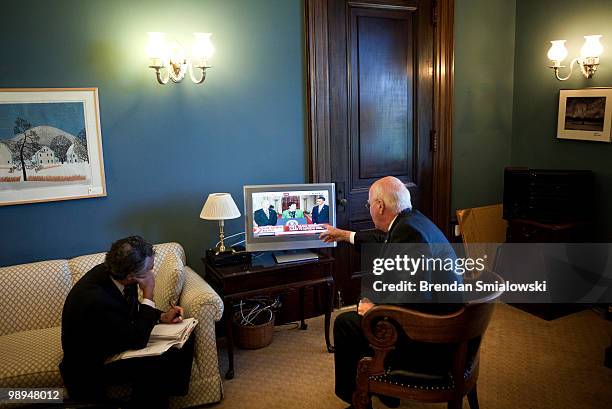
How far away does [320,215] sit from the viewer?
3.52m

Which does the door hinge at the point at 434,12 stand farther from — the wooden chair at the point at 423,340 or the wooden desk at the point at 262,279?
the wooden chair at the point at 423,340

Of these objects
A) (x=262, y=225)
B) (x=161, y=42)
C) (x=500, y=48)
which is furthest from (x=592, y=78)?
(x=161, y=42)

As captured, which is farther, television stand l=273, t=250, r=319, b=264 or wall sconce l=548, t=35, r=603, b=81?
wall sconce l=548, t=35, r=603, b=81

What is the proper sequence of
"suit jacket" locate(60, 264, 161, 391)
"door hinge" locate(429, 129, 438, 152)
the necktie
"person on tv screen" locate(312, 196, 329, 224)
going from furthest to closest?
"door hinge" locate(429, 129, 438, 152) → "person on tv screen" locate(312, 196, 329, 224) → the necktie → "suit jacket" locate(60, 264, 161, 391)

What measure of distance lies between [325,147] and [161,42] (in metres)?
1.35

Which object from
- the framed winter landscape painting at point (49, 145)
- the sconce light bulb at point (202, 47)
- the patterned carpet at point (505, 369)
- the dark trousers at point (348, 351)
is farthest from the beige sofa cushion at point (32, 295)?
the dark trousers at point (348, 351)

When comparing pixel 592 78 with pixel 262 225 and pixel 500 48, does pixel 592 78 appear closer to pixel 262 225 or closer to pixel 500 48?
pixel 500 48

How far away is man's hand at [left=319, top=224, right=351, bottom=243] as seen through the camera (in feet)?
10.7

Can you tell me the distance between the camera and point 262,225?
343 cm

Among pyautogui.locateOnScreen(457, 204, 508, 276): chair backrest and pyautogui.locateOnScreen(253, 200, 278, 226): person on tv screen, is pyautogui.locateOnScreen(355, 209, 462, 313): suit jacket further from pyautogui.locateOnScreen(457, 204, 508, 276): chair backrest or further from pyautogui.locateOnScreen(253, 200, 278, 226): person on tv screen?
pyautogui.locateOnScreen(457, 204, 508, 276): chair backrest

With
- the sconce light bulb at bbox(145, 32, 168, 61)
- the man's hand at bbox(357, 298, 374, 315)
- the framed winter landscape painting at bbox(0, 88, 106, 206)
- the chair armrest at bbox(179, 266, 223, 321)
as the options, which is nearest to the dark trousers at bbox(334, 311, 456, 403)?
the man's hand at bbox(357, 298, 374, 315)

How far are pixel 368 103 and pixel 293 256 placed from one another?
1329 mm

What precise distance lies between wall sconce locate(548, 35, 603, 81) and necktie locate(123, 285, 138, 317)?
3.34m

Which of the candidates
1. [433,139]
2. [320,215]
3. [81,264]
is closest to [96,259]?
[81,264]
